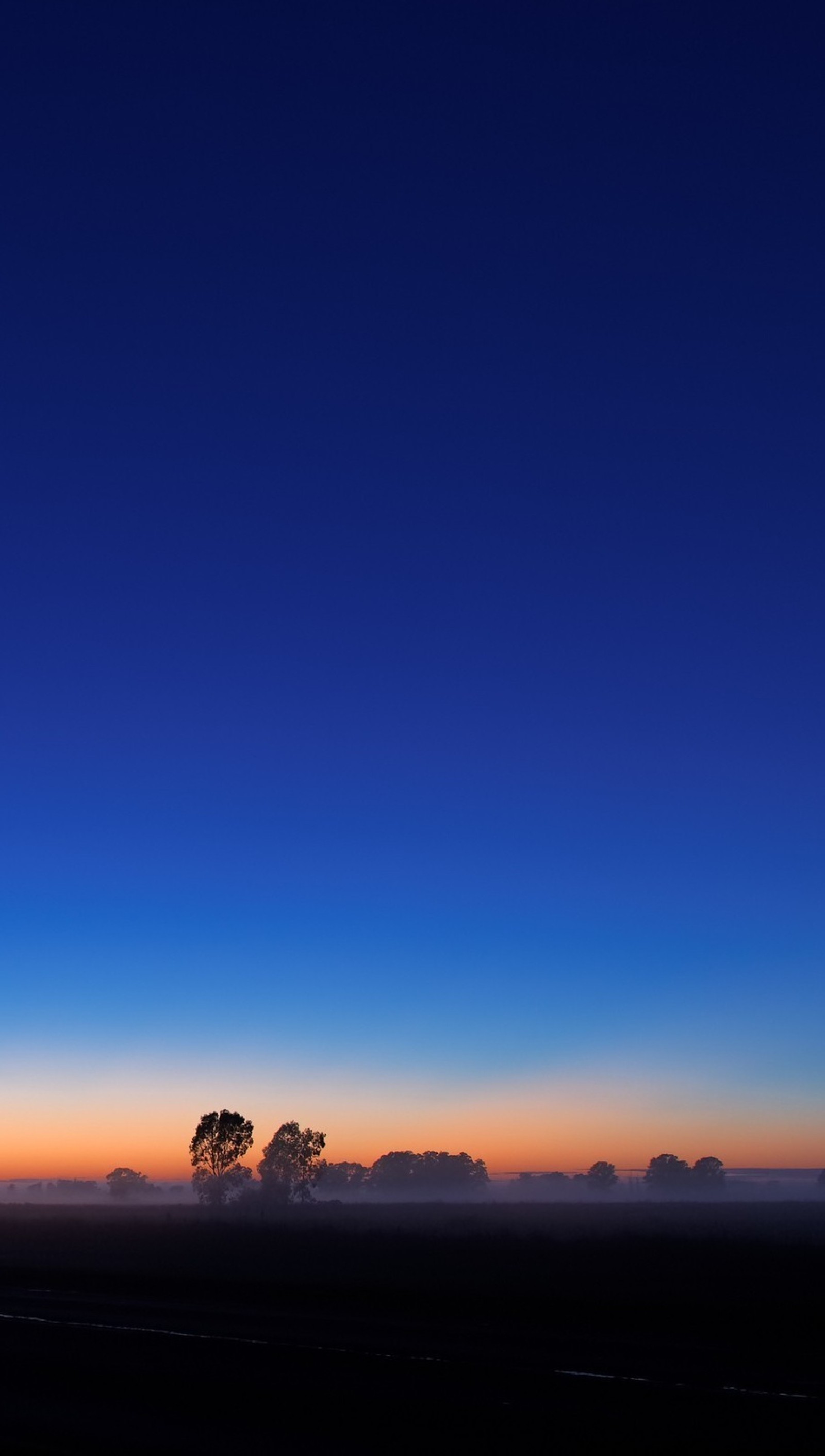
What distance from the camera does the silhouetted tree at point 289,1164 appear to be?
13812cm

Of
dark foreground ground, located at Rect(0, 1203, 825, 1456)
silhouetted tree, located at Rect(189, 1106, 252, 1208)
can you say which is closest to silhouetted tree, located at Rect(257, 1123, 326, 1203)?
silhouetted tree, located at Rect(189, 1106, 252, 1208)

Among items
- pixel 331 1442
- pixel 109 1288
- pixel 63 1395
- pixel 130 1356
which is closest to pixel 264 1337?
pixel 130 1356

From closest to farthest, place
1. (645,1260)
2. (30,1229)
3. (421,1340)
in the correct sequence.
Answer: (421,1340) < (645,1260) < (30,1229)

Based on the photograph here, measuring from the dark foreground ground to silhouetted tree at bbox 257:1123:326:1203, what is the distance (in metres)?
103

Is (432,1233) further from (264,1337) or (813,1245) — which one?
(264,1337)

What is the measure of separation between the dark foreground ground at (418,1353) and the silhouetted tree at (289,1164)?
102826 mm

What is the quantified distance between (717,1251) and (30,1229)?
4549 cm

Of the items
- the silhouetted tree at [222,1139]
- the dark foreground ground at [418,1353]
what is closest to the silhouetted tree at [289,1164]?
the silhouetted tree at [222,1139]

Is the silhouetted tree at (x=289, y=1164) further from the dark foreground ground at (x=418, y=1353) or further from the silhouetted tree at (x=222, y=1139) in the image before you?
the dark foreground ground at (x=418, y=1353)

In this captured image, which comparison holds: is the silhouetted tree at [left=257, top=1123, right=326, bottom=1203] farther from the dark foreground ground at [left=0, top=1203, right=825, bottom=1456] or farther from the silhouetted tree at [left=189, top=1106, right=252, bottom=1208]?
the dark foreground ground at [left=0, top=1203, right=825, bottom=1456]

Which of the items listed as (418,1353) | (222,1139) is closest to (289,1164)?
(222,1139)

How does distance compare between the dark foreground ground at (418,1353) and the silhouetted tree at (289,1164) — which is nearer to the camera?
the dark foreground ground at (418,1353)

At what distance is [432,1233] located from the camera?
59.6m

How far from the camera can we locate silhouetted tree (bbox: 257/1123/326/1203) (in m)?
138
